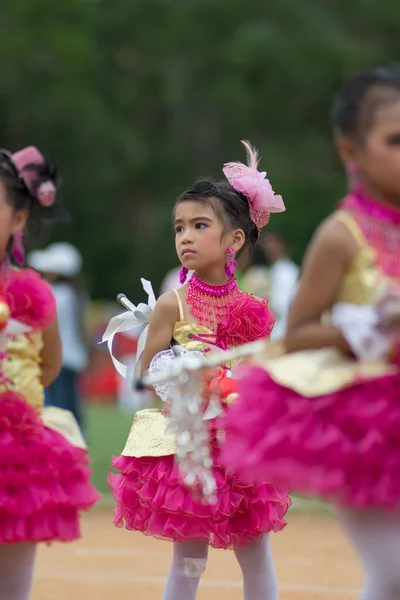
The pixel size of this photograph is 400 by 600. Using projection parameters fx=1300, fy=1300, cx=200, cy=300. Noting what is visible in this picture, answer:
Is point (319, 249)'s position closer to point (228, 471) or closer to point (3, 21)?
point (228, 471)

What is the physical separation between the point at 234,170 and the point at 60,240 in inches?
1089

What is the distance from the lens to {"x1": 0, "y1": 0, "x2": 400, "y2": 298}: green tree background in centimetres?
3083

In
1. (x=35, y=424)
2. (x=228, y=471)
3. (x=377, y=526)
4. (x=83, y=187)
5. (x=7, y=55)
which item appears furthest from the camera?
(x=83, y=187)

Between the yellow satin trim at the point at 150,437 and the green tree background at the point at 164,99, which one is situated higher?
the green tree background at the point at 164,99

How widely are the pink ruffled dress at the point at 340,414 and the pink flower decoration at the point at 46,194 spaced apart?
1.34 metres

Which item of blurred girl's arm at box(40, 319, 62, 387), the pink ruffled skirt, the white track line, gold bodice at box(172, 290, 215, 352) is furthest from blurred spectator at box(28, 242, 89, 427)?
the pink ruffled skirt

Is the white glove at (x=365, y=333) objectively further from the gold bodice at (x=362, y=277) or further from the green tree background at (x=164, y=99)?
the green tree background at (x=164, y=99)

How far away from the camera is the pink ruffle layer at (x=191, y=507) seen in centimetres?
464

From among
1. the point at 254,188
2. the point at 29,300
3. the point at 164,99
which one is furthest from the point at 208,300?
the point at 164,99

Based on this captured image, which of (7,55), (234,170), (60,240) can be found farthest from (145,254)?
(234,170)

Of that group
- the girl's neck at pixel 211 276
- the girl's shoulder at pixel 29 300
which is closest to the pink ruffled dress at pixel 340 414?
the girl's shoulder at pixel 29 300

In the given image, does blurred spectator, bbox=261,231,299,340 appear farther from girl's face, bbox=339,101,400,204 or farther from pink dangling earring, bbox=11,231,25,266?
girl's face, bbox=339,101,400,204

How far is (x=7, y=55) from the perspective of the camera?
30.3 m

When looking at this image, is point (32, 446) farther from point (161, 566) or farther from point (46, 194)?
point (161, 566)
